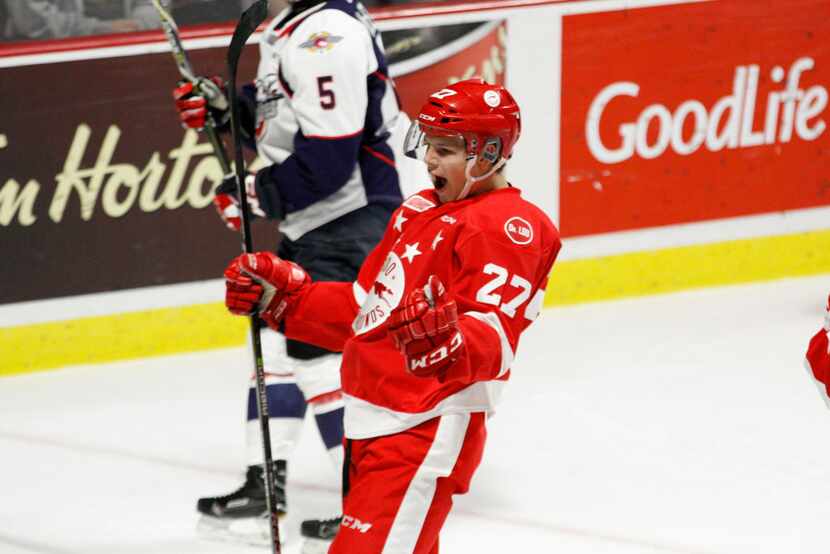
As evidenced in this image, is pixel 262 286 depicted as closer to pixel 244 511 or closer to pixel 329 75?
pixel 329 75

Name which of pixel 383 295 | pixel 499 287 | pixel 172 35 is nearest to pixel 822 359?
pixel 499 287

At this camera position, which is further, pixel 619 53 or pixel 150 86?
pixel 619 53

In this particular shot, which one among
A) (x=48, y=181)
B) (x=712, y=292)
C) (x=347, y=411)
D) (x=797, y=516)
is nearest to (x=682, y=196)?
(x=712, y=292)

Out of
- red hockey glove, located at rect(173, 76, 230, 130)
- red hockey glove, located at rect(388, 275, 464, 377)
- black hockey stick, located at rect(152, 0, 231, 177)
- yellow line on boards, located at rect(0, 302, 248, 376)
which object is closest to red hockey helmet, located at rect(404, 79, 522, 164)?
red hockey glove, located at rect(388, 275, 464, 377)

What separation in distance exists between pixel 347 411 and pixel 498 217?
45cm

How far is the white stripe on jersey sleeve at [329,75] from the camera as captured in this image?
3.03 meters

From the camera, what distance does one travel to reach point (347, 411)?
2367 mm

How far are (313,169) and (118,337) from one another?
65.9 inches

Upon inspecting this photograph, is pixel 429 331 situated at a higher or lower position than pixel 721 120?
higher

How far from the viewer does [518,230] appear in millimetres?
2174

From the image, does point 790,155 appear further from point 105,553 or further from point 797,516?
Answer: point 105,553

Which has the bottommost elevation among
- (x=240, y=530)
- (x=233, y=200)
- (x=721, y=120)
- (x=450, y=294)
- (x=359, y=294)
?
(x=240, y=530)

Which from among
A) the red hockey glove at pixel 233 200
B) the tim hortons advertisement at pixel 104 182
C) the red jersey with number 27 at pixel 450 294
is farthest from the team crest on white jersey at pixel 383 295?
the tim hortons advertisement at pixel 104 182

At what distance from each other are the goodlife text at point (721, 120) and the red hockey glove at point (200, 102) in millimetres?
1828
